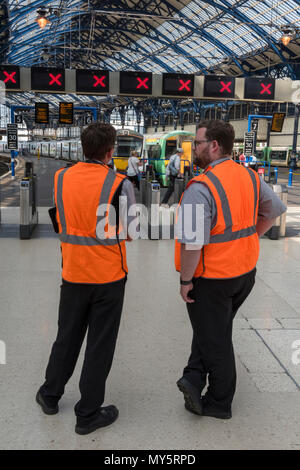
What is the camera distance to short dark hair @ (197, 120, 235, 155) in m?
2.58

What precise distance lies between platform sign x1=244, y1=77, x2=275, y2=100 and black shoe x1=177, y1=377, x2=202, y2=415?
12.4 metres

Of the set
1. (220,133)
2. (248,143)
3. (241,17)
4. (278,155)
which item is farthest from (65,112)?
(278,155)

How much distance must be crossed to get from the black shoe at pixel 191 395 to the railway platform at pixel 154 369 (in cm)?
7

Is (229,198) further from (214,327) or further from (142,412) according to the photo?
(142,412)

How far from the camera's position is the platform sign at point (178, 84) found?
1311cm

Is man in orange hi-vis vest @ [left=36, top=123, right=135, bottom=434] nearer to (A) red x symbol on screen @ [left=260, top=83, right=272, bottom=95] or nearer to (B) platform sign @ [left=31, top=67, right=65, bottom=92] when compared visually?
(B) platform sign @ [left=31, top=67, right=65, bottom=92]

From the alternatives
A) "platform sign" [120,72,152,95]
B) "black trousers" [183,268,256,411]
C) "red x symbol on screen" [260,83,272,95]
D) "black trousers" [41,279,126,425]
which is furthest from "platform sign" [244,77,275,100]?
"black trousers" [41,279,126,425]

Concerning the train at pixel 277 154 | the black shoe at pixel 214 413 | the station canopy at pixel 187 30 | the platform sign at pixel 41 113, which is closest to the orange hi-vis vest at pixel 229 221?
the black shoe at pixel 214 413

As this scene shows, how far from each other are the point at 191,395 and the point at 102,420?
57 cm

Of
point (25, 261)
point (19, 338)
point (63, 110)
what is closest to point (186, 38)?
point (63, 110)

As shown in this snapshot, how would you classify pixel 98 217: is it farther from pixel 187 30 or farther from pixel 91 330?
pixel 187 30

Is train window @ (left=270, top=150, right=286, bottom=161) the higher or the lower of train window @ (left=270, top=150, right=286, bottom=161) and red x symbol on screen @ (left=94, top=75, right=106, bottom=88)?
the lower

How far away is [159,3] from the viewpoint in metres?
36.3

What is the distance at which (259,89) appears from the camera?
13.8 m
